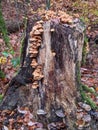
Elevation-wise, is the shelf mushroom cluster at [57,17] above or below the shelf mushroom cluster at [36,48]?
above

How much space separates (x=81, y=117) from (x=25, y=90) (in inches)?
39.6

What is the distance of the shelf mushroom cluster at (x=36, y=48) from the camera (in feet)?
14.9

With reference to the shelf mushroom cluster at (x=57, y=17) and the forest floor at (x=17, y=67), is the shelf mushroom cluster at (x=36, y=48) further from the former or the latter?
the forest floor at (x=17, y=67)

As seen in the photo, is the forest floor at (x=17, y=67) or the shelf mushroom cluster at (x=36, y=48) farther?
the forest floor at (x=17, y=67)

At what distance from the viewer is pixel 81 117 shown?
4.71 meters

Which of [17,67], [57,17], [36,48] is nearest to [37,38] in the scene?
[36,48]

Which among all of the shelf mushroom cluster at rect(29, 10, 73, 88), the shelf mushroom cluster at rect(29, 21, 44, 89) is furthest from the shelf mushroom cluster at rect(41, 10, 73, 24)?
the shelf mushroom cluster at rect(29, 21, 44, 89)

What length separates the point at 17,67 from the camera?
7.11 m

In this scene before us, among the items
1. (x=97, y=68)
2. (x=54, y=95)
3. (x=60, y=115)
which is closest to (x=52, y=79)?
(x=54, y=95)

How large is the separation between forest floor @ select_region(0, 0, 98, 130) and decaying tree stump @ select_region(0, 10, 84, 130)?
15cm

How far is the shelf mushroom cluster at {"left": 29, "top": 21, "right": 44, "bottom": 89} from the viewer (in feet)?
14.9

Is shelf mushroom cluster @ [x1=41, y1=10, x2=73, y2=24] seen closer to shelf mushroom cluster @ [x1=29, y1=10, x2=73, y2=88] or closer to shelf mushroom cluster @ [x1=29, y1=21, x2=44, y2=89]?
shelf mushroom cluster @ [x1=29, y1=10, x2=73, y2=88]

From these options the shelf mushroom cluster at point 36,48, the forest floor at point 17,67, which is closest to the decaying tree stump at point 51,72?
the shelf mushroom cluster at point 36,48

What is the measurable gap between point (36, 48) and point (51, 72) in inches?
17.5
